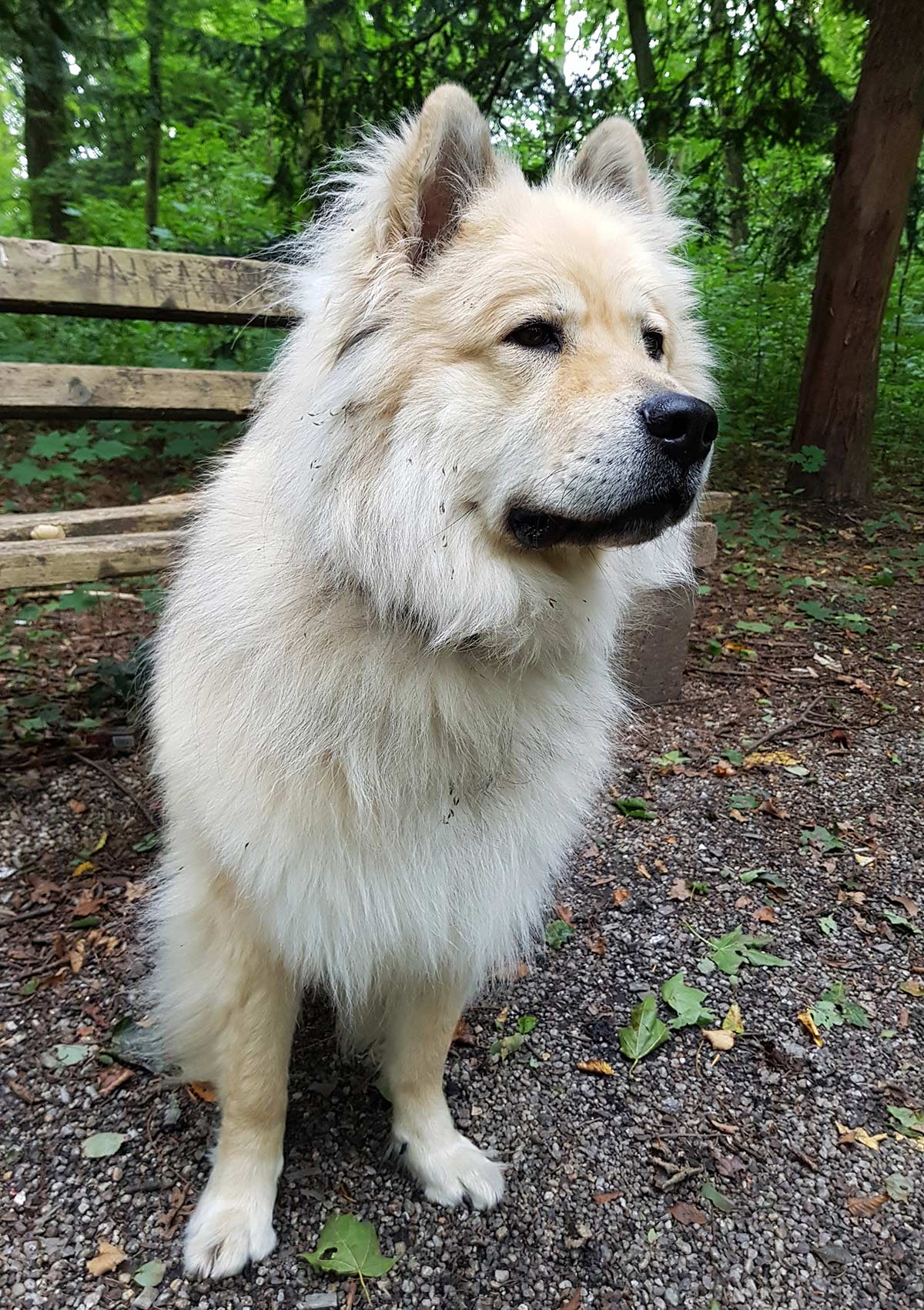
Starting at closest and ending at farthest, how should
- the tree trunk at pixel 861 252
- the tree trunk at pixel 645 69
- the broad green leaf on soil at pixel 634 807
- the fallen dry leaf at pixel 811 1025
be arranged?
the fallen dry leaf at pixel 811 1025, the broad green leaf on soil at pixel 634 807, the tree trunk at pixel 861 252, the tree trunk at pixel 645 69

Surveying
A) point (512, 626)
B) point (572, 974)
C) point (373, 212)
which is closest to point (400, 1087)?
point (572, 974)

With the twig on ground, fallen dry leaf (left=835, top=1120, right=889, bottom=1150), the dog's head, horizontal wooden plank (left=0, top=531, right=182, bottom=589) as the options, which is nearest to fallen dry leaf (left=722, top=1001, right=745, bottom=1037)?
fallen dry leaf (left=835, top=1120, right=889, bottom=1150)

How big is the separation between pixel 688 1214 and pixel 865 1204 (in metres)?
0.40

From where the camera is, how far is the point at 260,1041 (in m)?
1.72

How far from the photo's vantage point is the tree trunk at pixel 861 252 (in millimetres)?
5555

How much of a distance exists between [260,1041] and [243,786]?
58cm

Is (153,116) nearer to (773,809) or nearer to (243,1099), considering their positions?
(773,809)

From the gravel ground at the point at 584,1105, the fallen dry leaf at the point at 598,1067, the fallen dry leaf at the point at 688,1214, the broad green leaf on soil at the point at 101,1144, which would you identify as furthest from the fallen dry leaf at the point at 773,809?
the broad green leaf on soil at the point at 101,1144

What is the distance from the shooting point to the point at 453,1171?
1874 mm

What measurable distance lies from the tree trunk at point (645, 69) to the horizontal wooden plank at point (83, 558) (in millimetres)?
6070

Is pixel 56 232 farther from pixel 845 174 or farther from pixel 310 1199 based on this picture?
pixel 310 1199

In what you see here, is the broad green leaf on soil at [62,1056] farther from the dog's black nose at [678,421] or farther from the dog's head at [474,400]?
the dog's black nose at [678,421]

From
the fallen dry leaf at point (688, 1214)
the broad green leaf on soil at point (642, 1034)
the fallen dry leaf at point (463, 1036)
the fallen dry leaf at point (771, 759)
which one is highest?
the fallen dry leaf at point (771, 759)

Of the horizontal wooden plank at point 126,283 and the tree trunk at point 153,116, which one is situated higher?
the tree trunk at point 153,116
